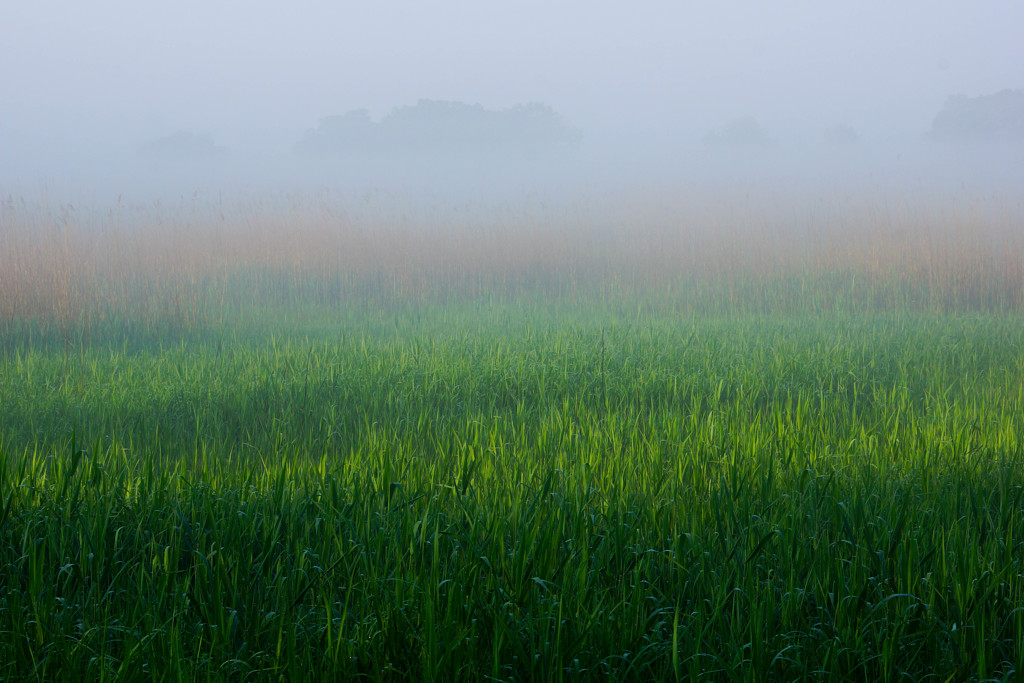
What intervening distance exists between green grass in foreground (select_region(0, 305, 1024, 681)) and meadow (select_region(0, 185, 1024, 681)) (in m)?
0.02

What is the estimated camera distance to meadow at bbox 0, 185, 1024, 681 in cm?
179

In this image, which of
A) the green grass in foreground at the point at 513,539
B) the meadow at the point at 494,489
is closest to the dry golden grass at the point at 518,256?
the meadow at the point at 494,489

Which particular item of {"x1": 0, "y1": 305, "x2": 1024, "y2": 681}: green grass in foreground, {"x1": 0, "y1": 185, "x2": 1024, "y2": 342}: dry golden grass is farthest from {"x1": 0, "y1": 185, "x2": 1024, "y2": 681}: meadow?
{"x1": 0, "y1": 185, "x2": 1024, "y2": 342}: dry golden grass

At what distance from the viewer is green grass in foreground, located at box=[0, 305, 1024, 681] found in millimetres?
1758

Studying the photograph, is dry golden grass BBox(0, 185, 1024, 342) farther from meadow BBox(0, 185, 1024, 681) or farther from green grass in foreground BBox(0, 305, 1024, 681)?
green grass in foreground BBox(0, 305, 1024, 681)

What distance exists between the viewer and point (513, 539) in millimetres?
2400

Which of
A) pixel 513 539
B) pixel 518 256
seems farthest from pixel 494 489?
pixel 518 256

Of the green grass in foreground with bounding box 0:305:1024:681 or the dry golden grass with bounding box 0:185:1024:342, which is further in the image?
the dry golden grass with bounding box 0:185:1024:342

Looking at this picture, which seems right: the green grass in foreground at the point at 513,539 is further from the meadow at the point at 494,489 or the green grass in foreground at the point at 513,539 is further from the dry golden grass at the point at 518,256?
the dry golden grass at the point at 518,256

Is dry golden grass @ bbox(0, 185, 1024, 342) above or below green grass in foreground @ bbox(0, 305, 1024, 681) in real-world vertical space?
above

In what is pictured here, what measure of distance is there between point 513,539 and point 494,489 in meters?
0.46

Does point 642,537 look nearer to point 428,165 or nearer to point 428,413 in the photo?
point 428,413

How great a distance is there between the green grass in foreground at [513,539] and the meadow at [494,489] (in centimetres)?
2

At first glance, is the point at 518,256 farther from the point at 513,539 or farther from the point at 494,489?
the point at 513,539
